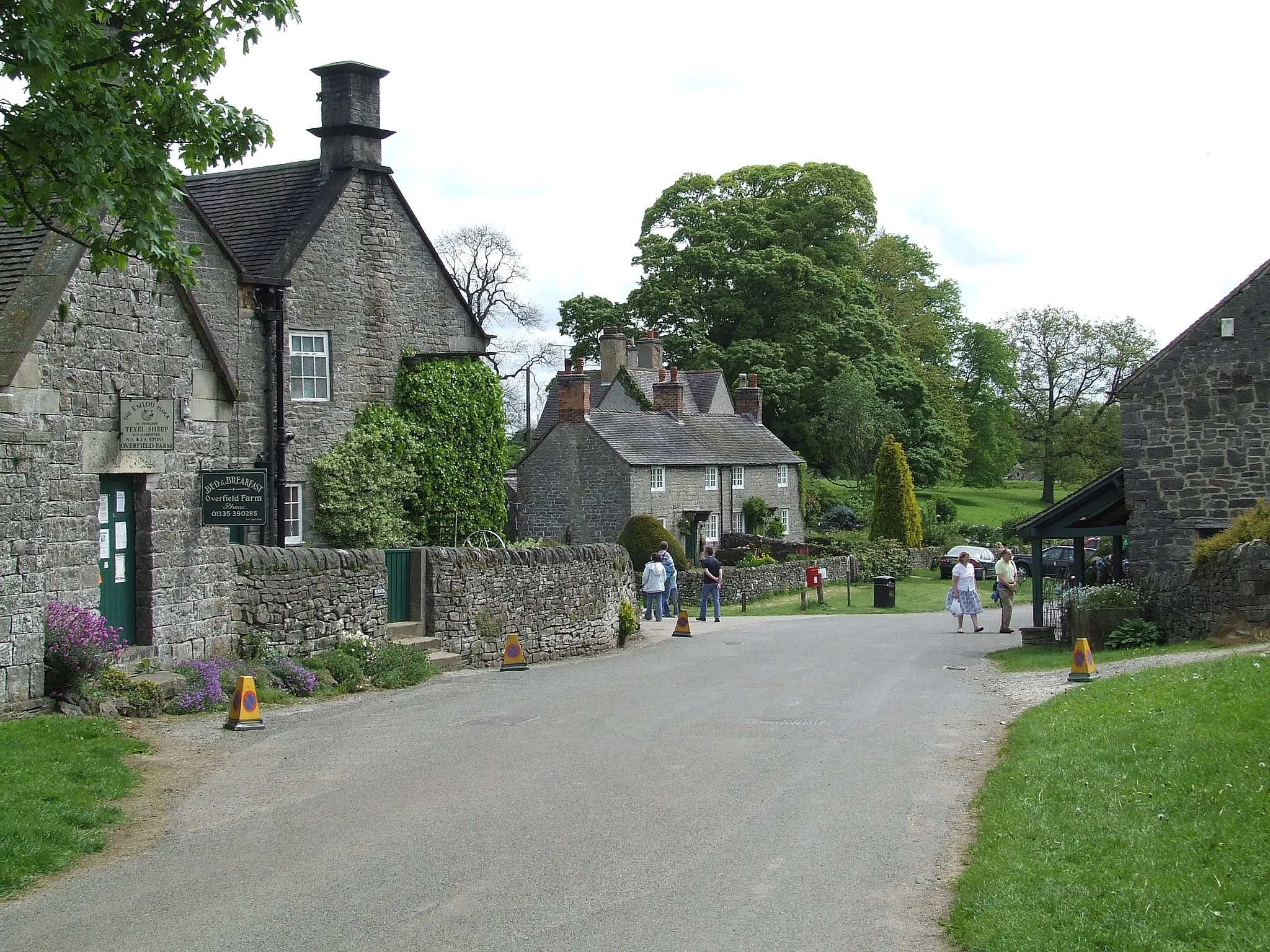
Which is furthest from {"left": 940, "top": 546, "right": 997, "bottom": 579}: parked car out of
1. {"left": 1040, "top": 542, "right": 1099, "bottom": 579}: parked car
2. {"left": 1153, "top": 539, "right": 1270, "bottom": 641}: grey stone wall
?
{"left": 1153, "top": 539, "right": 1270, "bottom": 641}: grey stone wall

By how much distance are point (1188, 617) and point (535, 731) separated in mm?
13082

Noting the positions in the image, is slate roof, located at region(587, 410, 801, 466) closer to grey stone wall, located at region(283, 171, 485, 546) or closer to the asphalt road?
grey stone wall, located at region(283, 171, 485, 546)

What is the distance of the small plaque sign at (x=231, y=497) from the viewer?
1680cm

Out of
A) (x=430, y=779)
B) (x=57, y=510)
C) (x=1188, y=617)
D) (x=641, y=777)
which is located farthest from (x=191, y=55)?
(x=1188, y=617)

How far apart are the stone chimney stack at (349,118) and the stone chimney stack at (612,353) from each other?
36.5 meters

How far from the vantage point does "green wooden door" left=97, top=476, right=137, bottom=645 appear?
50.9 feet

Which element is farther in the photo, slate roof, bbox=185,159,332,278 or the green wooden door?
slate roof, bbox=185,159,332,278

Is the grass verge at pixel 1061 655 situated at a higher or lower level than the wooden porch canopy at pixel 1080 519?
lower

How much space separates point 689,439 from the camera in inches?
2064

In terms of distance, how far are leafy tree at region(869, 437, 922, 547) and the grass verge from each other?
31.1m

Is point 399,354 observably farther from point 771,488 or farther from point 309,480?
point 771,488

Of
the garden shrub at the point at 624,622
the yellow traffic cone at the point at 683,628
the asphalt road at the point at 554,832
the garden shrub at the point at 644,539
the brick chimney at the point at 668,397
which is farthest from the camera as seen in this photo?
the brick chimney at the point at 668,397

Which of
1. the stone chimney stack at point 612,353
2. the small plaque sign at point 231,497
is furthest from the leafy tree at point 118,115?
the stone chimney stack at point 612,353

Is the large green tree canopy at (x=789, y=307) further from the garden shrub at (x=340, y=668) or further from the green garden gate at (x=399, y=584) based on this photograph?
the garden shrub at (x=340, y=668)
